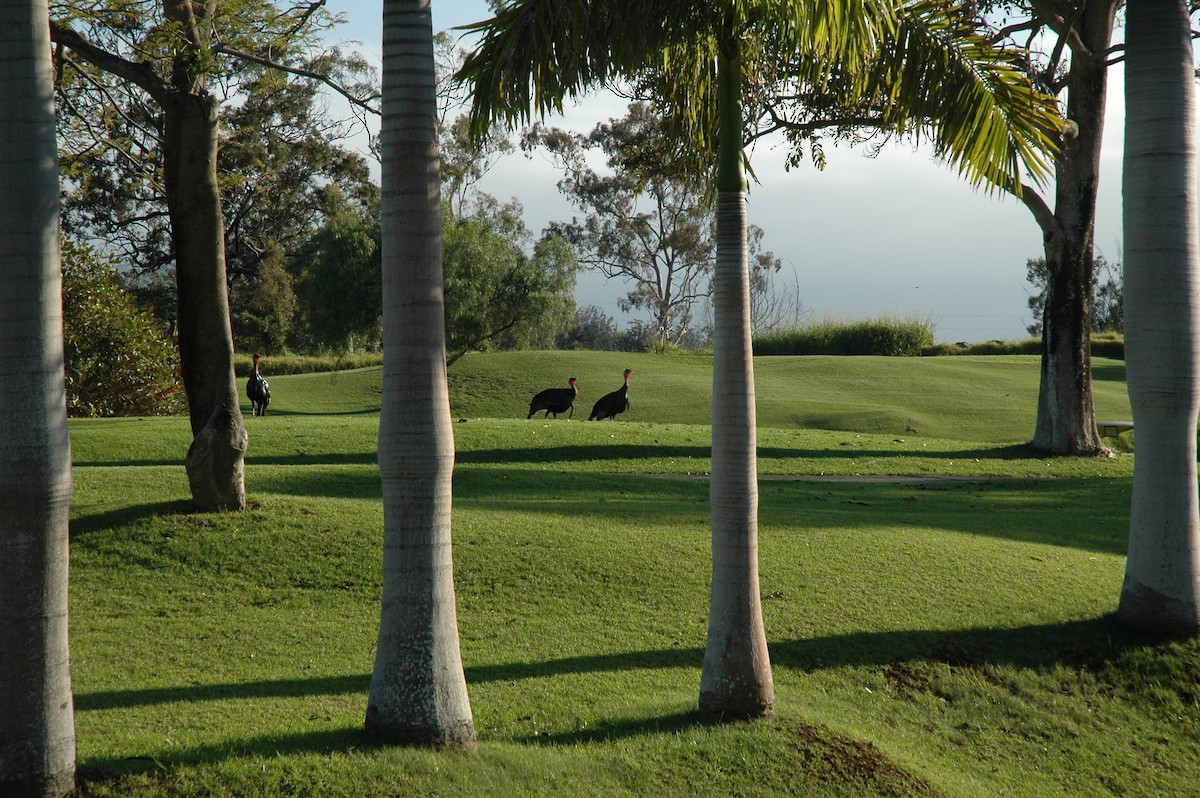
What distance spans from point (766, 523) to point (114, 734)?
7.91 meters

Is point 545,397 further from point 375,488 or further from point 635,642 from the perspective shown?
point 635,642

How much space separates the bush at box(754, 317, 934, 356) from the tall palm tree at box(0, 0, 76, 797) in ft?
130

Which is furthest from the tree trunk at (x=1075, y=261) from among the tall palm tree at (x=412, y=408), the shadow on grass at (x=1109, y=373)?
the shadow on grass at (x=1109, y=373)

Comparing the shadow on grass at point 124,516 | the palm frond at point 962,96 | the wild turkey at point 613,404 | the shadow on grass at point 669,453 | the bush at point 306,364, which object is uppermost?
the palm frond at point 962,96

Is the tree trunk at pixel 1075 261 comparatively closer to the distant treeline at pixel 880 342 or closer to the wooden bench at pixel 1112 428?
the wooden bench at pixel 1112 428

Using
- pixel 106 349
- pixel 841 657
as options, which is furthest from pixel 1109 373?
pixel 106 349

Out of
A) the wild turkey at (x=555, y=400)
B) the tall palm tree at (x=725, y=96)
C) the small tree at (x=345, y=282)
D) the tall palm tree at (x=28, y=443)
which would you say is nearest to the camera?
the tall palm tree at (x=28, y=443)

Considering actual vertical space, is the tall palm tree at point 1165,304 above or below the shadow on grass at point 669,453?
above

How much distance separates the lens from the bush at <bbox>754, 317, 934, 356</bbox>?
4247 cm

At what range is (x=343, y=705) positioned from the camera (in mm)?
6422

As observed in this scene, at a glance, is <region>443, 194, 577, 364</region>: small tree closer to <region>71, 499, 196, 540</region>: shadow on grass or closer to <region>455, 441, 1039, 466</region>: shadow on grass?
<region>455, 441, 1039, 466</region>: shadow on grass

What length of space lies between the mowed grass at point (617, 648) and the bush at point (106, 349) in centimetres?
1033

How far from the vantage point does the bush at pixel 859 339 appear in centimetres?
4247

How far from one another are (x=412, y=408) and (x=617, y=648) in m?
3.40
